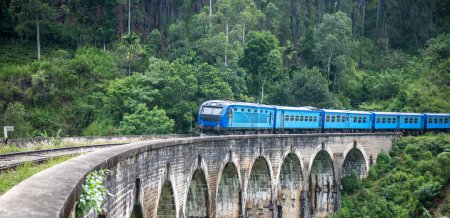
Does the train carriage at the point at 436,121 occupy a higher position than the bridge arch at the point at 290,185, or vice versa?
the train carriage at the point at 436,121

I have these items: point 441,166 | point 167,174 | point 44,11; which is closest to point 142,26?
point 44,11

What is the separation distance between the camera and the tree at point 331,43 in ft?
211

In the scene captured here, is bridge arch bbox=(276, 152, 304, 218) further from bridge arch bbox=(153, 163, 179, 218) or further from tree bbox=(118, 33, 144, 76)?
tree bbox=(118, 33, 144, 76)

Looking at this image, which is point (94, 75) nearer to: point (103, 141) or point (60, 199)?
point (103, 141)

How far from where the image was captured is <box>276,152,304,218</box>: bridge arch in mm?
32281

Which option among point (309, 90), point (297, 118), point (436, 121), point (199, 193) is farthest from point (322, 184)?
point (309, 90)

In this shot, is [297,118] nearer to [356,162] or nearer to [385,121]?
[356,162]

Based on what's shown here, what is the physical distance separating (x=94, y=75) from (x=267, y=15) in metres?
30.6

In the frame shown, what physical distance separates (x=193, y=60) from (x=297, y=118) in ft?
55.1

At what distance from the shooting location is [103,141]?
945 inches

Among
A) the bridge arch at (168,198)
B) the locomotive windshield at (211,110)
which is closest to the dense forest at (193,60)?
the locomotive windshield at (211,110)

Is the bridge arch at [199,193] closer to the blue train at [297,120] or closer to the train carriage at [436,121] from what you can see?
the blue train at [297,120]

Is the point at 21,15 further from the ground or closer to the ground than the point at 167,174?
further from the ground

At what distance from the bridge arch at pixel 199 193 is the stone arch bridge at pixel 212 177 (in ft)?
0.11
